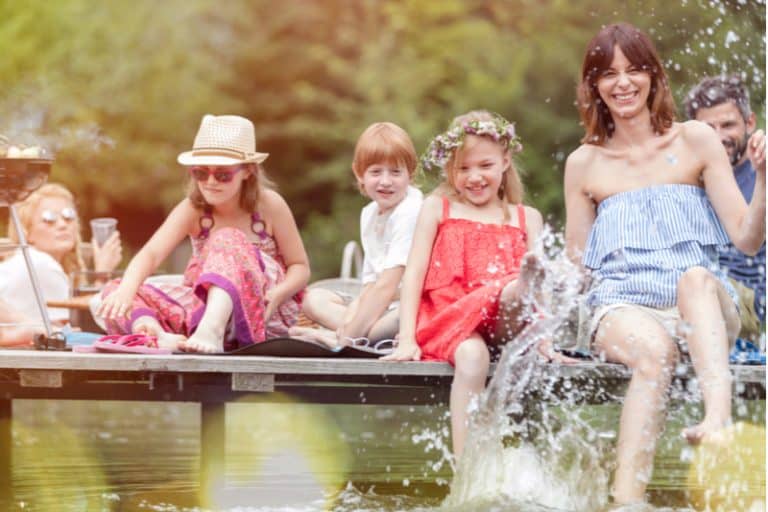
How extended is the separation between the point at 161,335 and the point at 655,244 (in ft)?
5.86

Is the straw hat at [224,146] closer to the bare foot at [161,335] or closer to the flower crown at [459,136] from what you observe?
the bare foot at [161,335]

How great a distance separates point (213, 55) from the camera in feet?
66.8

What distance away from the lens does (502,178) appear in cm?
577

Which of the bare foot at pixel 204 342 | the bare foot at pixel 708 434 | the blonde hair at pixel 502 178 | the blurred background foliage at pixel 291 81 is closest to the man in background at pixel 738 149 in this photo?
the blonde hair at pixel 502 178

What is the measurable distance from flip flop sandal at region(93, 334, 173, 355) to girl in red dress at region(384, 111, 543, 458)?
0.86 m

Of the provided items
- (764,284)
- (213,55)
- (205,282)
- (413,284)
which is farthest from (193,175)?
(213,55)

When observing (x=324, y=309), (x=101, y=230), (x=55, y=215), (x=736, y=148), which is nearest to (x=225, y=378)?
(x=324, y=309)

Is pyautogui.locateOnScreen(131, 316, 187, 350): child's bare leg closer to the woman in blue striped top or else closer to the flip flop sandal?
the flip flop sandal

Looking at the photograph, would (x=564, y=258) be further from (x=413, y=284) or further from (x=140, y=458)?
(x=140, y=458)

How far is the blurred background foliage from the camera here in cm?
1797

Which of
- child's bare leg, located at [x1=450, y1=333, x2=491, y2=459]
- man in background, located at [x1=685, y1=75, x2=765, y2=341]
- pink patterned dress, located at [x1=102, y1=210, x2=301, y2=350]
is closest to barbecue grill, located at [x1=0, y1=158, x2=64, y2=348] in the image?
pink patterned dress, located at [x1=102, y1=210, x2=301, y2=350]

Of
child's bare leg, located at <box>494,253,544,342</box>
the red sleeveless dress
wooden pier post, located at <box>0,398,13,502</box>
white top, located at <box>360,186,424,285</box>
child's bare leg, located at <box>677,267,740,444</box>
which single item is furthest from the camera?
wooden pier post, located at <box>0,398,13,502</box>

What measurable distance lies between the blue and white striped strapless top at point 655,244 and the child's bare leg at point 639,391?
0.56ft

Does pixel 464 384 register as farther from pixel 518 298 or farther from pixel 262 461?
pixel 262 461
